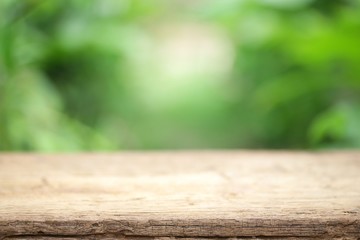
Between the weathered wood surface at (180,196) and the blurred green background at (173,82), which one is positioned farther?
the blurred green background at (173,82)

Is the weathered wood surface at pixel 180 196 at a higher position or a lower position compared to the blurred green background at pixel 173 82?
lower

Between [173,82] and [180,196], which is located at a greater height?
[173,82]

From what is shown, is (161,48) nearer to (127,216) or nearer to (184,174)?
(184,174)

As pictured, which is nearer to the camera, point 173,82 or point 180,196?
point 180,196
